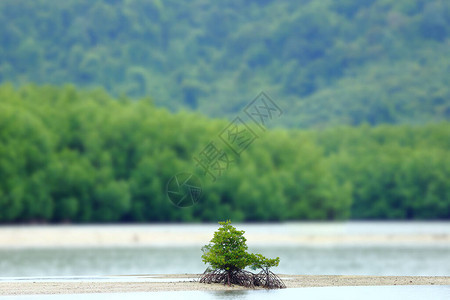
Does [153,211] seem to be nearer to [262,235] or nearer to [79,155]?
[79,155]

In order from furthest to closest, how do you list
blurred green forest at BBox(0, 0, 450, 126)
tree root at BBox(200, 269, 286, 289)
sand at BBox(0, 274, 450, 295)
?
blurred green forest at BBox(0, 0, 450, 126)
tree root at BBox(200, 269, 286, 289)
sand at BBox(0, 274, 450, 295)

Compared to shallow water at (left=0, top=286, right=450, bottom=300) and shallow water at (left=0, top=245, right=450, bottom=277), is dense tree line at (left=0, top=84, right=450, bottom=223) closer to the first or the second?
shallow water at (left=0, top=245, right=450, bottom=277)

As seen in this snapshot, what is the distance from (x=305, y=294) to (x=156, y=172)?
51813 millimetres

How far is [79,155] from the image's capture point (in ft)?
232

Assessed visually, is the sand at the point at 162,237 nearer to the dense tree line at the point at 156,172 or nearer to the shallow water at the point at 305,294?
the dense tree line at the point at 156,172

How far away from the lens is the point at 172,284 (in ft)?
77.2

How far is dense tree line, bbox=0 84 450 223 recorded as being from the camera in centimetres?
6400

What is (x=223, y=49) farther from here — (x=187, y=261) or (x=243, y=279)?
(x=243, y=279)

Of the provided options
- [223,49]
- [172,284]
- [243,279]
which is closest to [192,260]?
[172,284]

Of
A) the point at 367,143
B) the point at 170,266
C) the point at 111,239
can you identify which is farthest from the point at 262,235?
the point at 367,143

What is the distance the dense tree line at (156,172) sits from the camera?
64.0m

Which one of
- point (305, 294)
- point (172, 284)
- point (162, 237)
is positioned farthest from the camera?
point (162, 237)

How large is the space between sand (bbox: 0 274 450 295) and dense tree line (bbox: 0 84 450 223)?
38379mm

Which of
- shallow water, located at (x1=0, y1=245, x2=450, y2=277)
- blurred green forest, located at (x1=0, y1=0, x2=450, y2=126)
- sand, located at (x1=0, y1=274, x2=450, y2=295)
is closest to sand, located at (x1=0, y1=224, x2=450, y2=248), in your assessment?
shallow water, located at (x1=0, y1=245, x2=450, y2=277)
